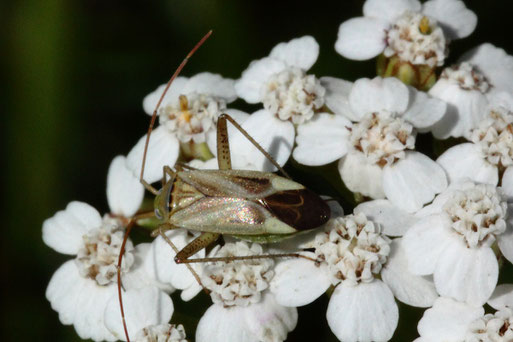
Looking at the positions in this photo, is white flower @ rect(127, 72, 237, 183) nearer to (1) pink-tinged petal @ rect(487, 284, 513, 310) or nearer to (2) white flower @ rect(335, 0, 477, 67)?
(2) white flower @ rect(335, 0, 477, 67)

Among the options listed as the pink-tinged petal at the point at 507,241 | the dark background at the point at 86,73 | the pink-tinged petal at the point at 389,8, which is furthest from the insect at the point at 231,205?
the dark background at the point at 86,73

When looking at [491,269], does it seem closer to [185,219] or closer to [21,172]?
[185,219]

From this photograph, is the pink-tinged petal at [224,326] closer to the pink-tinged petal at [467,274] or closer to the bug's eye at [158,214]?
the bug's eye at [158,214]

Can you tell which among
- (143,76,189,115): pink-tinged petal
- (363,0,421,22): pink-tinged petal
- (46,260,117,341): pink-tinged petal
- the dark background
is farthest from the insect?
the dark background

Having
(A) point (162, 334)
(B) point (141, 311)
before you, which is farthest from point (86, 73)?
(A) point (162, 334)

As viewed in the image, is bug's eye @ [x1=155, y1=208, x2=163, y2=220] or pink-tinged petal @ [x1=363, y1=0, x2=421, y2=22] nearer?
bug's eye @ [x1=155, y1=208, x2=163, y2=220]

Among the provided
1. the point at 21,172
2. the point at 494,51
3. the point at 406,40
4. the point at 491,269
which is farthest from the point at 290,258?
the point at 21,172

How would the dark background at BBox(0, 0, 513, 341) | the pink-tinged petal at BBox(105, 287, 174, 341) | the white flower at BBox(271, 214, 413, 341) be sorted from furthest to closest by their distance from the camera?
the dark background at BBox(0, 0, 513, 341) < the pink-tinged petal at BBox(105, 287, 174, 341) < the white flower at BBox(271, 214, 413, 341)
